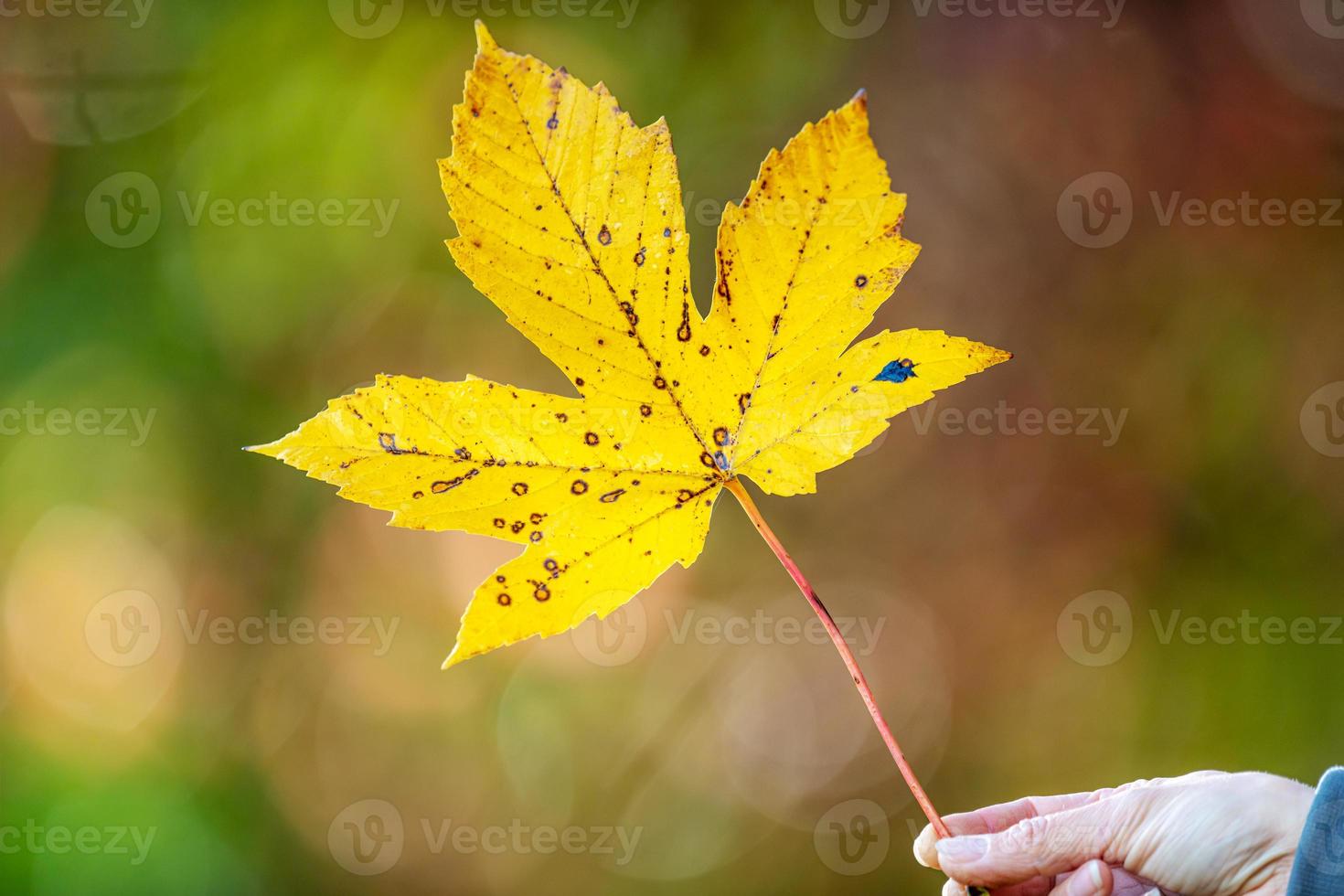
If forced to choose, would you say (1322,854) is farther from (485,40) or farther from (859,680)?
(485,40)

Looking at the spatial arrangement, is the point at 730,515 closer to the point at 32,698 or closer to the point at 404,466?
the point at 404,466

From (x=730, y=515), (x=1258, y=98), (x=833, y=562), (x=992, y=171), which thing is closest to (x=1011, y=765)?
(x=833, y=562)

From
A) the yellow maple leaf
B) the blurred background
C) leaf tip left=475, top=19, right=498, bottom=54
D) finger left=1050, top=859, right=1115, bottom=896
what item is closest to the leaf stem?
the yellow maple leaf

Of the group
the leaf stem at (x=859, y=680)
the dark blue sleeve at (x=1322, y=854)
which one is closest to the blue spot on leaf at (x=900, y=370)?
the leaf stem at (x=859, y=680)

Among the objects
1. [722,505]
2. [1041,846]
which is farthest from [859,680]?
[722,505]

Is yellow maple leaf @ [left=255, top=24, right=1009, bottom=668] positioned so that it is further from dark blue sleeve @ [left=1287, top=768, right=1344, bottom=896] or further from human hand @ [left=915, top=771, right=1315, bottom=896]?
dark blue sleeve @ [left=1287, top=768, right=1344, bottom=896]

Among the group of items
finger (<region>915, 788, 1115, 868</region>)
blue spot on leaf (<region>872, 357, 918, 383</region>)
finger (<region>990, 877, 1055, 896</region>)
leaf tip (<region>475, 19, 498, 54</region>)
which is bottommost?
finger (<region>990, 877, 1055, 896</region>)
